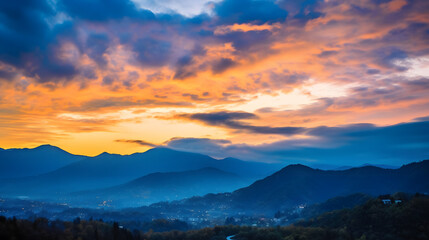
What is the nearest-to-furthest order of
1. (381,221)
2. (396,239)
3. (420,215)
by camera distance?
(396,239) → (420,215) → (381,221)

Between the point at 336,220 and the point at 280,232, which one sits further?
the point at 336,220

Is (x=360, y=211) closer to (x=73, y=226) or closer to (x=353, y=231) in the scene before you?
(x=353, y=231)

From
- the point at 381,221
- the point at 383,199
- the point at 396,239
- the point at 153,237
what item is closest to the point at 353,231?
the point at 381,221

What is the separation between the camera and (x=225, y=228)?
18325cm

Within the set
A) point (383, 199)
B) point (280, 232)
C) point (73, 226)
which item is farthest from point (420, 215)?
point (73, 226)

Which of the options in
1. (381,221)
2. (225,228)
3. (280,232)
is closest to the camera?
(381,221)

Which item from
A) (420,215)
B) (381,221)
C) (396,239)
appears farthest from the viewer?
(381,221)

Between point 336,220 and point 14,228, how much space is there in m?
148

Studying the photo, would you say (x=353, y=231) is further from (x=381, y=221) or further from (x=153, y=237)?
(x=153, y=237)

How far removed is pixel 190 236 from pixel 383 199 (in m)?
105

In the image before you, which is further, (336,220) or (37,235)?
(336,220)

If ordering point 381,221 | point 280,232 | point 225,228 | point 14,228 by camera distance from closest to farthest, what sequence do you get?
point 14,228, point 381,221, point 280,232, point 225,228

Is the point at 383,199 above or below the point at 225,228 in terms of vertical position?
above

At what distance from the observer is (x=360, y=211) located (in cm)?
16038
